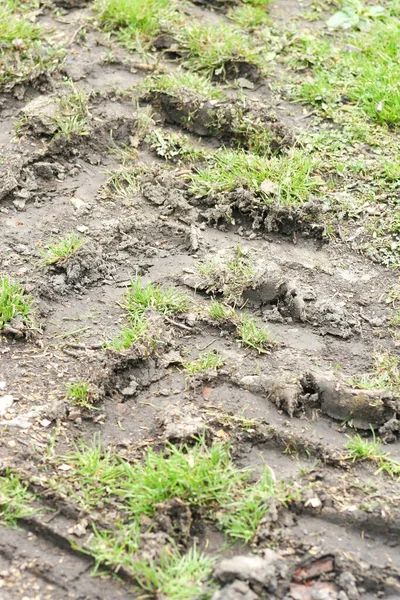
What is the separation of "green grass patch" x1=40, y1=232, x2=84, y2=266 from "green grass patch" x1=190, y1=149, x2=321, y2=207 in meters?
0.82

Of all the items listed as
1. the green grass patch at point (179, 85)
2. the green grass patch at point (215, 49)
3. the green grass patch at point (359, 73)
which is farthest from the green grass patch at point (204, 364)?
the green grass patch at point (215, 49)

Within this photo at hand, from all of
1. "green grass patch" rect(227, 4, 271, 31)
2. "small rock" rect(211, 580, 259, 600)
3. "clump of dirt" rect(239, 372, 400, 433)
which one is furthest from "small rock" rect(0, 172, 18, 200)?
"small rock" rect(211, 580, 259, 600)

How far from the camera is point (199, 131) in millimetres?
4953

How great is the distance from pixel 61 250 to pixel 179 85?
1656mm

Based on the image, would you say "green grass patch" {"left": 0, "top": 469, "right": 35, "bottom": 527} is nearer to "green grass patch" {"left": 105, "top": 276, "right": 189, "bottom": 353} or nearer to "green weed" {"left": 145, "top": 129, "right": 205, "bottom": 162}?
"green grass patch" {"left": 105, "top": 276, "right": 189, "bottom": 353}

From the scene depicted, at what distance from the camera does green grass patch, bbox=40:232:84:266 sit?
13.1ft

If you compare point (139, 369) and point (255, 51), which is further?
point (255, 51)

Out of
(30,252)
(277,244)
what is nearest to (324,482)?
(277,244)

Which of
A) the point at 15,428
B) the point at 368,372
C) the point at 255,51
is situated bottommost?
the point at 15,428

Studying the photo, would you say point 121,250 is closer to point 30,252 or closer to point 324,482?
point 30,252

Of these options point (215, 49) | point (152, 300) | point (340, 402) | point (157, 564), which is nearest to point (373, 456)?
point (340, 402)

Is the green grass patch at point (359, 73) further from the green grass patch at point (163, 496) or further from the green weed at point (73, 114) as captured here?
the green grass patch at point (163, 496)

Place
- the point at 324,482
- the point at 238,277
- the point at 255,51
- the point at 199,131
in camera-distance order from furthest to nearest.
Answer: the point at 255,51 → the point at 199,131 → the point at 238,277 → the point at 324,482

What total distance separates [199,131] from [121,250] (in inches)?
47.3
